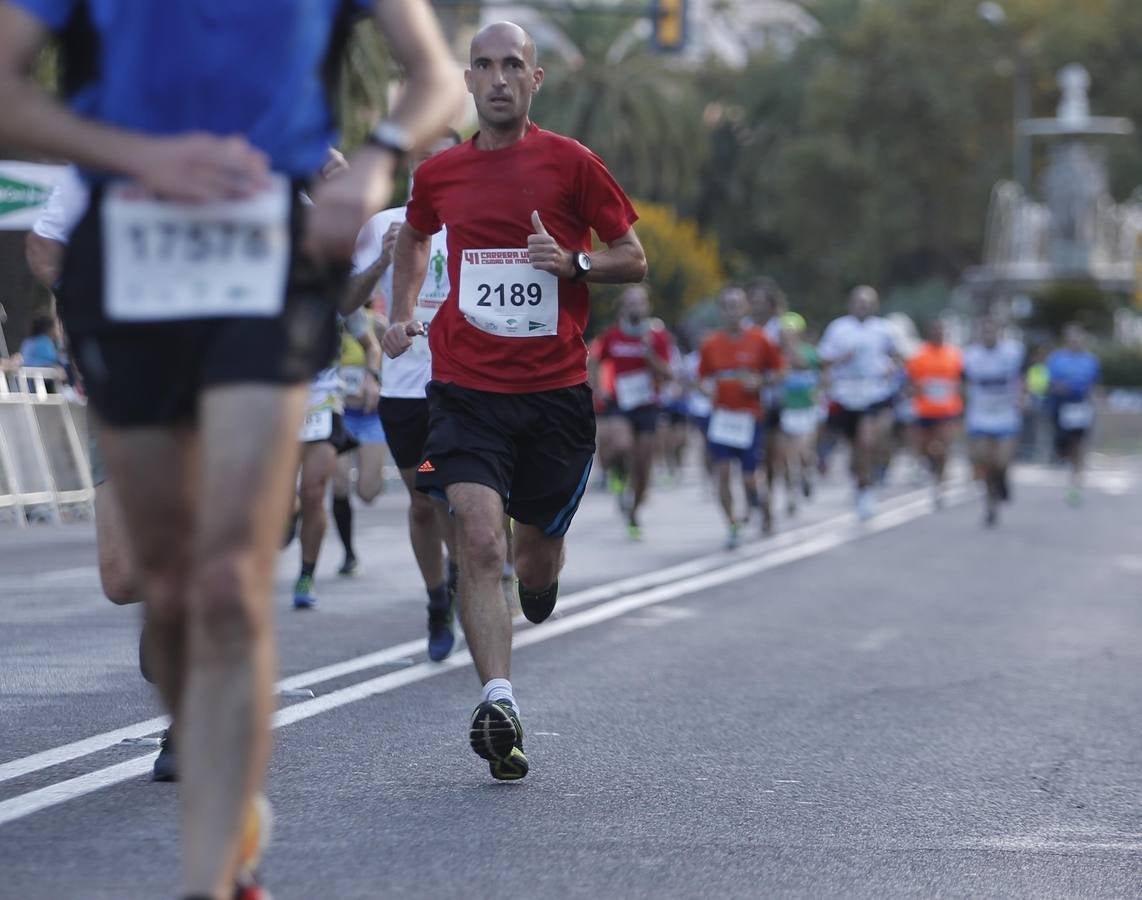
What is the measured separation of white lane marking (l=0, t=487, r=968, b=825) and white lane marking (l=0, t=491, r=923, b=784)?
0.42ft

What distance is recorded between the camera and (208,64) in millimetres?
3750

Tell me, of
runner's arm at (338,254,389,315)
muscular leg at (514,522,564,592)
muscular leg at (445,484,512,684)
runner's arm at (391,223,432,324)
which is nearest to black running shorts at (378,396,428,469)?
runner's arm at (338,254,389,315)

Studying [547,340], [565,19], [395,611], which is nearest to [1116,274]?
[565,19]

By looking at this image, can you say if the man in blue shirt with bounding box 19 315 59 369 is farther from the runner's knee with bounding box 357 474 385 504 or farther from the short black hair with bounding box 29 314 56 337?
the runner's knee with bounding box 357 474 385 504

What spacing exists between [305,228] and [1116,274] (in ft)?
173

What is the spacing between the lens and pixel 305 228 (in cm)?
377

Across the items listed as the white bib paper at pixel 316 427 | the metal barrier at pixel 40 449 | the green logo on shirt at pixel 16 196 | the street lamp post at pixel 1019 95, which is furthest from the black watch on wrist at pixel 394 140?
the street lamp post at pixel 1019 95

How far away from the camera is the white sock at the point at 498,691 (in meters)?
6.26

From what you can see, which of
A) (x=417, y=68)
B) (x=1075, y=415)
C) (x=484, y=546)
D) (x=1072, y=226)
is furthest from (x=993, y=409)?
(x=1072, y=226)

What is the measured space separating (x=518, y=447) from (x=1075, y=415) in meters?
20.8

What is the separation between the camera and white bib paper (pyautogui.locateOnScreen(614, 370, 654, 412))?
18922 mm

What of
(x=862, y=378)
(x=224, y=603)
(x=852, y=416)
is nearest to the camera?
(x=224, y=603)

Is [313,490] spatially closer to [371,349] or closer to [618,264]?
[371,349]

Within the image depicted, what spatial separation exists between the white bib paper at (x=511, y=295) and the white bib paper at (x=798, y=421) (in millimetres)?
15331
